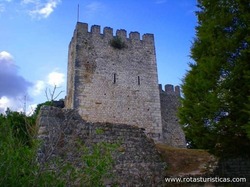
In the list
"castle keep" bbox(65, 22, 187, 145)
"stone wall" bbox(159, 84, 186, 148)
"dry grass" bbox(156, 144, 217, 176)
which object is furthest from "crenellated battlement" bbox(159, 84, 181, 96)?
"dry grass" bbox(156, 144, 217, 176)

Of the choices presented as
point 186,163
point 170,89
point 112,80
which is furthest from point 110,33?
point 186,163

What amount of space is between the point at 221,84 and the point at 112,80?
13046 millimetres

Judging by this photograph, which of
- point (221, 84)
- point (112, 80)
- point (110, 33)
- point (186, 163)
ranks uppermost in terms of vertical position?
point (110, 33)

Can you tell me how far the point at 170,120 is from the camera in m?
26.5

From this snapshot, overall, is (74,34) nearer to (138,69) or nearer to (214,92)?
(138,69)

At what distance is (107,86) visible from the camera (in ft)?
Answer: 69.5

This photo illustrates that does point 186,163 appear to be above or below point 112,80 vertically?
below

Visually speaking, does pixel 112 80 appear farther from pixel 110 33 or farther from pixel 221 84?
pixel 221 84

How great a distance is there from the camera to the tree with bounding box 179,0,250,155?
8.62 meters

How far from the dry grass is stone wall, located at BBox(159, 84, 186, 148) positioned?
1258 cm

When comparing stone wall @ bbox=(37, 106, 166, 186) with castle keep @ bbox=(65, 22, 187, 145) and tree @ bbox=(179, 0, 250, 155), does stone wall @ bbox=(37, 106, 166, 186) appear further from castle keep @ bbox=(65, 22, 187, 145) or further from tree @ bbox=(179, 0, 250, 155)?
castle keep @ bbox=(65, 22, 187, 145)

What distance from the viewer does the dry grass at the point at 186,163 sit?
10507mm

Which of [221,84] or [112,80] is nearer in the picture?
[221,84]

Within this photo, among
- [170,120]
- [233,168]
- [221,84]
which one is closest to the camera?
[221,84]
